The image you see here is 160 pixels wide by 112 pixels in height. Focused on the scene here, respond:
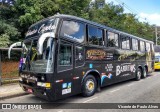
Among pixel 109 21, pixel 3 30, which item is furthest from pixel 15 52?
pixel 109 21

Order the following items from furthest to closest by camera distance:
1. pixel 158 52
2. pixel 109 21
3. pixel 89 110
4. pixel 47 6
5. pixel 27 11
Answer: pixel 109 21 < pixel 158 52 < pixel 47 6 < pixel 27 11 < pixel 89 110

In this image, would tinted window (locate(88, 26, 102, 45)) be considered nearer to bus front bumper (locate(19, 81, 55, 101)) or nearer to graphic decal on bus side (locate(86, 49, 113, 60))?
graphic decal on bus side (locate(86, 49, 113, 60))

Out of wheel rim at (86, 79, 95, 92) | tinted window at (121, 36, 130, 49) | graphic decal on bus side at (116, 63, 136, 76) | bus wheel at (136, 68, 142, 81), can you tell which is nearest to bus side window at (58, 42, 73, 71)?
wheel rim at (86, 79, 95, 92)

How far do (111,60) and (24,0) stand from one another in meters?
8.12

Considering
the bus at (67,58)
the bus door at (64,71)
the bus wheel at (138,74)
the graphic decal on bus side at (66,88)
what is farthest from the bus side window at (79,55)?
the bus wheel at (138,74)

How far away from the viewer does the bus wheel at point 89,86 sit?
23.4ft

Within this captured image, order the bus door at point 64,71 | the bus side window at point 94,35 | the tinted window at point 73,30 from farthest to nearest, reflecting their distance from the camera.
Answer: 1. the bus side window at point 94,35
2. the tinted window at point 73,30
3. the bus door at point 64,71

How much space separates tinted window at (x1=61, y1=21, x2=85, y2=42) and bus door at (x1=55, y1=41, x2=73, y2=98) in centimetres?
37

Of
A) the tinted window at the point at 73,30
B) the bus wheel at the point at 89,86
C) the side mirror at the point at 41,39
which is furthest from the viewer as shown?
the bus wheel at the point at 89,86

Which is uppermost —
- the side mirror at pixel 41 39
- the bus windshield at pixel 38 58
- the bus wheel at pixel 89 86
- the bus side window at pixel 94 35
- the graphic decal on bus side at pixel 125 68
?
the bus side window at pixel 94 35

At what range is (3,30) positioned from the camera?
11.7 m

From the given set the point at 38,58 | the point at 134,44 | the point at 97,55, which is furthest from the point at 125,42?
the point at 38,58

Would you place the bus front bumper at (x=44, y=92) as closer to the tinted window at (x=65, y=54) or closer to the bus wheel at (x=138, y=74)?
the tinted window at (x=65, y=54)

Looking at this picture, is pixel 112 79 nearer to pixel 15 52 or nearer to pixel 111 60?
pixel 111 60
